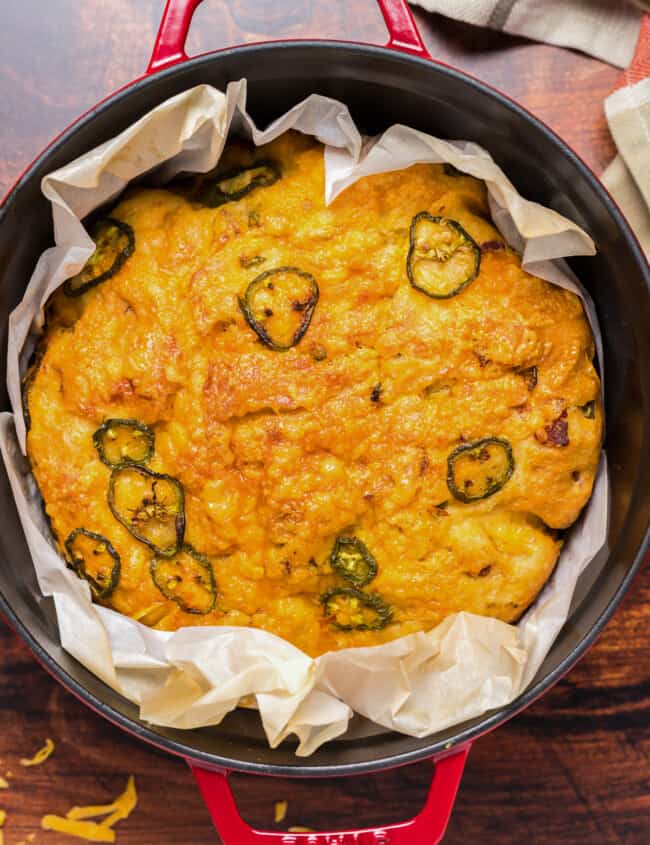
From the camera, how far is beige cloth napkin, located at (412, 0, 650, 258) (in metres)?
1.91

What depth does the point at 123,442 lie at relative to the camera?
5.73ft

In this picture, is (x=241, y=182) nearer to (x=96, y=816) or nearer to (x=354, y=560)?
(x=354, y=560)

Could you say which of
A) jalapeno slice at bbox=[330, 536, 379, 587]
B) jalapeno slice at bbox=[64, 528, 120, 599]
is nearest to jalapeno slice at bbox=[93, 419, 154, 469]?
jalapeno slice at bbox=[64, 528, 120, 599]

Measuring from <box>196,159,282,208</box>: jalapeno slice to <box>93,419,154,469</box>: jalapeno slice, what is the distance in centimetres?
44

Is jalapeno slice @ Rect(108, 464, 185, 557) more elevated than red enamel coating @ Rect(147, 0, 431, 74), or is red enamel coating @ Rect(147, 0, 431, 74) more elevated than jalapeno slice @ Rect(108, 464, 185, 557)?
red enamel coating @ Rect(147, 0, 431, 74)

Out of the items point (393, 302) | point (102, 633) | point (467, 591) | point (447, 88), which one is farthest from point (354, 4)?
point (102, 633)

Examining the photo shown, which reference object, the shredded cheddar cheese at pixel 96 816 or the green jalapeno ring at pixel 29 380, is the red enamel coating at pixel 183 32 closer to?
the green jalapeno ring at pixel 29 380

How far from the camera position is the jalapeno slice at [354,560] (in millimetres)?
1729

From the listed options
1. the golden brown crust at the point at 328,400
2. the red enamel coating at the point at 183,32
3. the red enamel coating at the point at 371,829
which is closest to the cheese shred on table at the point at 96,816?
the red enamel coating at the point at 371,829

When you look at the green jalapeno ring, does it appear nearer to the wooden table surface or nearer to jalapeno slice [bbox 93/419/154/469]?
jalapeno slice [bbox 93/419/154/469]

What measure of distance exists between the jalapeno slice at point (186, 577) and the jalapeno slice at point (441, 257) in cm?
65

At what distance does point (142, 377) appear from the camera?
170 cm

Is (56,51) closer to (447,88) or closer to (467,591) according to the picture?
(447,88)

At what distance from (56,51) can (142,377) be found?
2.58 ft
